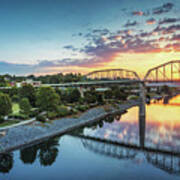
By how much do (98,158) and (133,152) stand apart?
18.5 feet

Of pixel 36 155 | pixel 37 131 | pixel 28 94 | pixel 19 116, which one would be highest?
pixel 28 94

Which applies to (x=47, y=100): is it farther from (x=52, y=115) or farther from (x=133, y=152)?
(x=133, y=152)

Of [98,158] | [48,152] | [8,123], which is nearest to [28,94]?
[8,123]

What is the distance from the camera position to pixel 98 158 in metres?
27.0

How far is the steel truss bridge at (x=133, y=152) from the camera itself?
24681 millimetres

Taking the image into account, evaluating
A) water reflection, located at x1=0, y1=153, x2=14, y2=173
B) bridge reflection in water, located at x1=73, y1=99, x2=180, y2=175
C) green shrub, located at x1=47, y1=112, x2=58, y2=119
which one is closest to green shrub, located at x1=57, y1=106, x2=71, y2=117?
green shrub, located at x1=47, y1=112, x2=58, y2=119

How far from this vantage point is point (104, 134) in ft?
126

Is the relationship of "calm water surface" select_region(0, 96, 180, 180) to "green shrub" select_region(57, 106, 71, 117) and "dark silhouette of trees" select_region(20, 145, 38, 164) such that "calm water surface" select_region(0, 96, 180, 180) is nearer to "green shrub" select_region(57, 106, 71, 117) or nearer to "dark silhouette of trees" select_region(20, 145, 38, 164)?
"dark silhouette of trees" select_region(20, 145, 38, 164)

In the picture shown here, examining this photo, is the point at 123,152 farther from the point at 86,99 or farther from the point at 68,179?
the point at 86,99

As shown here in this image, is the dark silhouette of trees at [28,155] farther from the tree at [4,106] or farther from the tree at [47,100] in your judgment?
the tree at [47,100]

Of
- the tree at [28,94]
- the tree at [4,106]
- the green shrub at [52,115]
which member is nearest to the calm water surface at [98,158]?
the green shrub at [52,115]

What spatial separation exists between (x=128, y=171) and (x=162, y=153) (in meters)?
8.00

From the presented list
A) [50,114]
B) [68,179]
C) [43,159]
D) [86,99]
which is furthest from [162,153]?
[86,99]

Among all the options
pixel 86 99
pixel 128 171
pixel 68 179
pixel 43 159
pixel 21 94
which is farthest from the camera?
pixel 86 99
